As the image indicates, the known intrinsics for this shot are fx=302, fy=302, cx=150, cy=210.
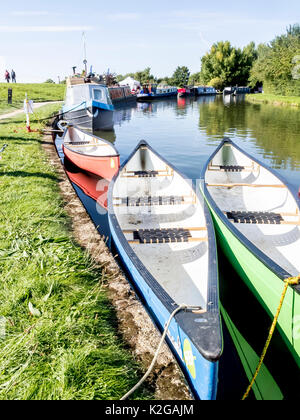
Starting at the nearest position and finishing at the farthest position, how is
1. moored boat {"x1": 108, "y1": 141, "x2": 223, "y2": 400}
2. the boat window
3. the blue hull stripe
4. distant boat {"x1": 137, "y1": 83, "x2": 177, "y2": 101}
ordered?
moored boat {"x1": 108, "y1": 141, "x2": 223, "y2": 400}
the blue hull stripe
the boat window
distant boat {"x1": 137, "y1": 83, "x2": 177, "y2": 101}

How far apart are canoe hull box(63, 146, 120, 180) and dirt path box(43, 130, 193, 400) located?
4.74m

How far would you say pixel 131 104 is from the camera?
157 ft

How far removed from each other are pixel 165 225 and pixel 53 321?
3.88 meters

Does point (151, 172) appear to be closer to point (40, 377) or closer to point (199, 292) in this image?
point (199, 292)

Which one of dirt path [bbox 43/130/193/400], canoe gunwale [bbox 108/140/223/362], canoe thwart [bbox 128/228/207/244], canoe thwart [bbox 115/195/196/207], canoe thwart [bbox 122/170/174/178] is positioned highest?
canoe thwart [bbox 122/170/174/178]

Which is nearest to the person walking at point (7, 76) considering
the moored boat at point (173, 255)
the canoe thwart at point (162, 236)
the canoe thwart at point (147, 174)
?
the moored boat at point (173, 255)

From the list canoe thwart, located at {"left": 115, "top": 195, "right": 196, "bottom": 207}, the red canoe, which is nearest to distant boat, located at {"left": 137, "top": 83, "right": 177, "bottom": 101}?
the red canoe

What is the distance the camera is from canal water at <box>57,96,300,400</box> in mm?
3977

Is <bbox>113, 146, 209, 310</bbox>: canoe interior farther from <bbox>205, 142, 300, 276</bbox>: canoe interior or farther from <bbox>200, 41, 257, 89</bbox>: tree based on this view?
<bbox>200, 41, 257, 89</bbox>: tree

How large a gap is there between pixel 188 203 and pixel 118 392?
5081mm

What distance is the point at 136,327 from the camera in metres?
3.61

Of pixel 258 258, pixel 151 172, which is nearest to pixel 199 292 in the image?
pixel 258 258

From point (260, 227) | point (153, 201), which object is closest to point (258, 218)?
point (260, 227)

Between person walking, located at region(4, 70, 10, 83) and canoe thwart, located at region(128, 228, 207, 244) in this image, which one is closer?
canoe thwart, located at region(128, 228, 207, 244)
